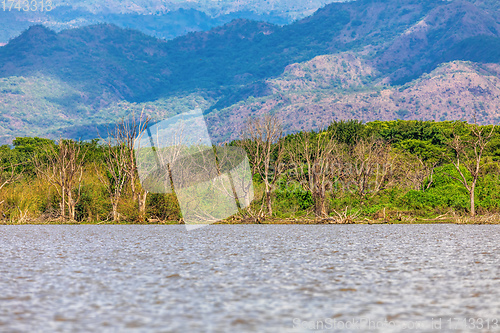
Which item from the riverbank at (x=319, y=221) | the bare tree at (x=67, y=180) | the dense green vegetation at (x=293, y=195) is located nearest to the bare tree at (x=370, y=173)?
the dense green vegetation at (x=293, y=195)

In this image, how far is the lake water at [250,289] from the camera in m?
9.15

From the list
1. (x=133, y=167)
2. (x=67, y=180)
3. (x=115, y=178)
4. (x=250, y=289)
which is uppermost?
(x=133, y=167)

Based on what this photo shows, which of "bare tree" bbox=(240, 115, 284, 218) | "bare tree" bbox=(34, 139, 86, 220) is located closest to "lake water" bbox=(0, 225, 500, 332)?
"bare tree" bbox=(240, 115, 284, 218)

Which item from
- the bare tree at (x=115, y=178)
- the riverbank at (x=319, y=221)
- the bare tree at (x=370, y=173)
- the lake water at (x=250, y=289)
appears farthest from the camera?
the bare tree at (x=370, y=173)

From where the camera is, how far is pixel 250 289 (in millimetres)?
12406

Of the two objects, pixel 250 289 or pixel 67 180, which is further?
pixel 67 180

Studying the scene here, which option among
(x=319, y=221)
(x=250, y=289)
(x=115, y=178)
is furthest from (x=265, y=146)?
(x=250, y=289)

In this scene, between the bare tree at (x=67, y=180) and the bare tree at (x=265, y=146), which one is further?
the bare tree at (x=67, y=180)

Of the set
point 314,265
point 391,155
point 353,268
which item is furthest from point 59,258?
point 391,155

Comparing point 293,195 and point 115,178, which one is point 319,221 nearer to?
point 293,195

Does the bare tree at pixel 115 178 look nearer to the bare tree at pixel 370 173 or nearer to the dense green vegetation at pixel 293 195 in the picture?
the dense green vegetation at pixel 293 195

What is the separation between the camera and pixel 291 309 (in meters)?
10.2

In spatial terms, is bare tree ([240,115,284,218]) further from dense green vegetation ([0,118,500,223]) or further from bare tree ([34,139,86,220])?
bare tree ([34,139,86,220])

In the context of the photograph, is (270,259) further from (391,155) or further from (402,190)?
(391,155)
